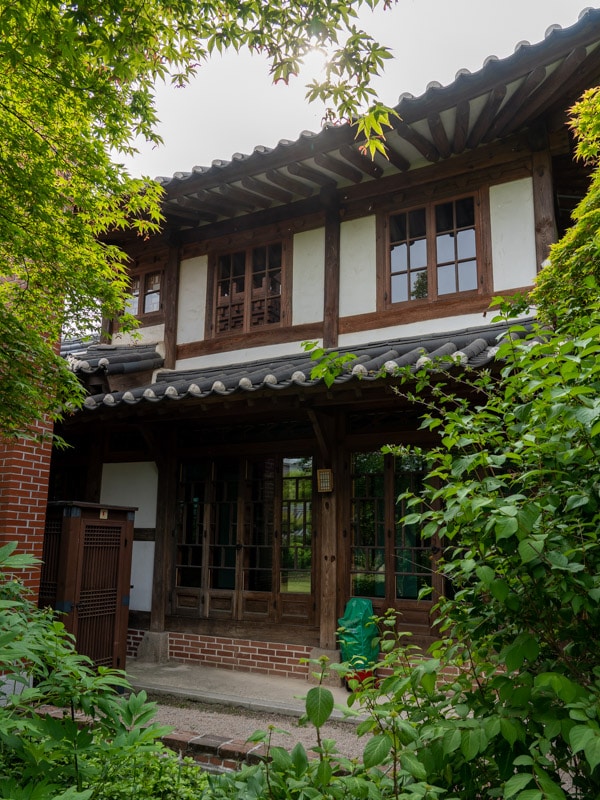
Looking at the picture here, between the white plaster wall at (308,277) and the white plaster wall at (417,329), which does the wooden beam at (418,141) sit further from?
the white plaster wall at (417,329)

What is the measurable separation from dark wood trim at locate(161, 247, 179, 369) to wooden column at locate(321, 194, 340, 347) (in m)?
2.35

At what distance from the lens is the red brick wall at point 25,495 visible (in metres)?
5.25

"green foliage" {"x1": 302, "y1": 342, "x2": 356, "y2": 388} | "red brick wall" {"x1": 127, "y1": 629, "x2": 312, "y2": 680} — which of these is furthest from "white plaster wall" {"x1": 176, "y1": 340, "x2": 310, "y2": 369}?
"green foliage" {"x1": 302, "y1": 342, "x2": 356, "y2": 388}

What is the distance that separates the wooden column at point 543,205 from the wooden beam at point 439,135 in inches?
34.7

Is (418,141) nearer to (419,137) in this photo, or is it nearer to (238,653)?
(419,137)

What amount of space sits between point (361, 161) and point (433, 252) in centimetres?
126

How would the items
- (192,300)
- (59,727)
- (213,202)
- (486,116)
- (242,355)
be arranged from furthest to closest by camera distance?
(192,300)
(242,355)
(213,202)
(486,116)
(59,727)

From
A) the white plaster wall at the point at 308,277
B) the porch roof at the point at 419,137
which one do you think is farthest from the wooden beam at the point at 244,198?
the white plaster wall at the point at 308,277

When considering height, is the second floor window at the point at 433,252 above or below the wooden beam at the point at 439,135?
below

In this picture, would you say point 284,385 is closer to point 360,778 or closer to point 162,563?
point 162,563

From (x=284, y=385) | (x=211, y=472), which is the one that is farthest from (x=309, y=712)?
(x=211, y=472)

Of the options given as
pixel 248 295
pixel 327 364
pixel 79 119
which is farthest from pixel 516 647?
pixel 248 295

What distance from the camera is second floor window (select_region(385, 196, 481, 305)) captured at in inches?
256

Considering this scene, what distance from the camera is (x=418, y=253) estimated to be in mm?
6777
